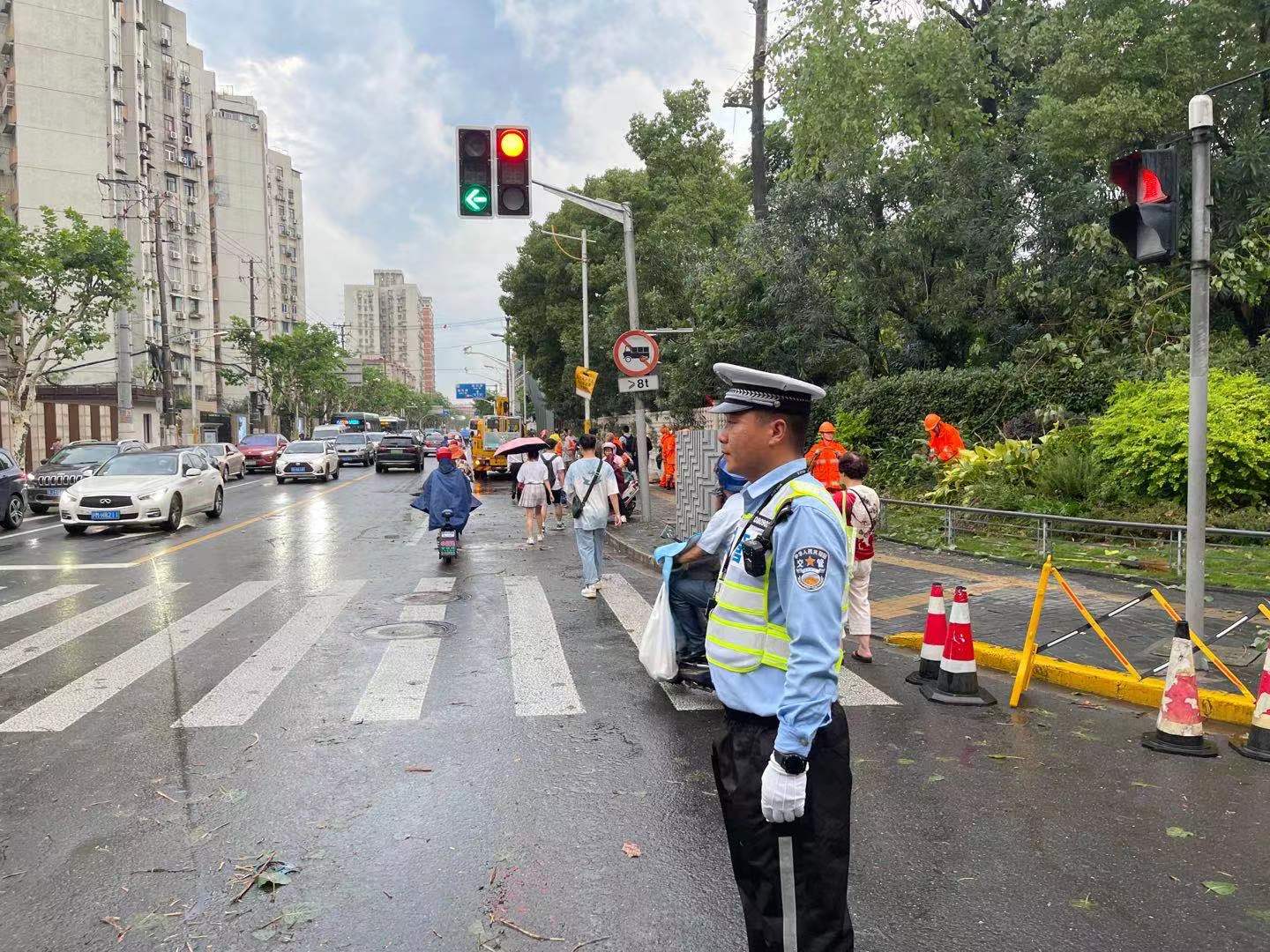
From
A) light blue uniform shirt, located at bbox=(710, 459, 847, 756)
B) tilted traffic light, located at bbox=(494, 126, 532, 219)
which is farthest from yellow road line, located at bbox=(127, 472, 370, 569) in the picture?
light blue uniform shirt, located at bbox=(710, 459, 847, 756)

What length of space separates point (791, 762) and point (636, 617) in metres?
6.98

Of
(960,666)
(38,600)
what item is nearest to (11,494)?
(38,600)

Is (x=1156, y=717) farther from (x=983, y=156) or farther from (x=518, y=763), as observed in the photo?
(x=983, y=156)

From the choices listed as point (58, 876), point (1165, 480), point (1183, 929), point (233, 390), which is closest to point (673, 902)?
point (1183, 929)

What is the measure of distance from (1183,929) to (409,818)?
3.19 meters

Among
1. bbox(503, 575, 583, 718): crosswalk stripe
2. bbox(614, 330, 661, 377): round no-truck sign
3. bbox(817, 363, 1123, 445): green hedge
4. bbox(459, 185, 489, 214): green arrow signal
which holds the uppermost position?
bbox(459, 185, 489, 214): green arrow signal

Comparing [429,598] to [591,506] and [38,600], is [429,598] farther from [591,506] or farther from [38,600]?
[38,600]

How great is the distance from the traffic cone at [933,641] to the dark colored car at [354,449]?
40305 mm

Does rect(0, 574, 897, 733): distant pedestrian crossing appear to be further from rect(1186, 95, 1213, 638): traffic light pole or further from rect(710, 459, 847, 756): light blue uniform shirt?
rect(710, 459, 847, 756): light blue uniform shirt

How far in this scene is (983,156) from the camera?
19.2m

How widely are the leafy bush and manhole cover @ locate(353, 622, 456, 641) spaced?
30.0 feet

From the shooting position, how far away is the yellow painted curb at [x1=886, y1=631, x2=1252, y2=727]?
587cm

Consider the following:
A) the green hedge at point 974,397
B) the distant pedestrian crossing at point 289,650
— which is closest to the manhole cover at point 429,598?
the distant pedestrian crossing at point 289,650

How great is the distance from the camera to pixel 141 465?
697 inches
